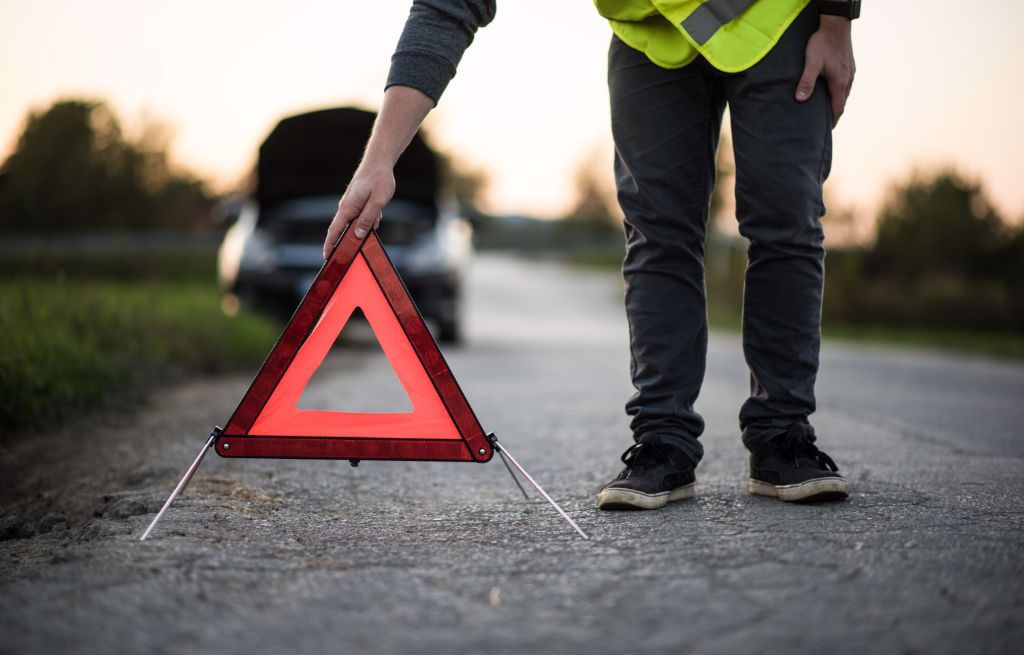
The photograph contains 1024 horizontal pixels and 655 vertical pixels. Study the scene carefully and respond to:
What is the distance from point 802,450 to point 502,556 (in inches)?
36.3

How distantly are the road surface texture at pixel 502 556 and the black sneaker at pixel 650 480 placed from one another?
0.16 ft

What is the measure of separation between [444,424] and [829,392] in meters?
4.13

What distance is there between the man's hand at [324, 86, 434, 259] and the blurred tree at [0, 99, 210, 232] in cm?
496

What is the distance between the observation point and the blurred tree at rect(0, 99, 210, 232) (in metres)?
7.00

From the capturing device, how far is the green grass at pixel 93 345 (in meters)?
4.02

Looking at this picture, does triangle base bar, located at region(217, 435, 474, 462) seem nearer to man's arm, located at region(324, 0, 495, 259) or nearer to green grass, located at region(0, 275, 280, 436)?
man's arm, located at region(324, 0, 495, 259)

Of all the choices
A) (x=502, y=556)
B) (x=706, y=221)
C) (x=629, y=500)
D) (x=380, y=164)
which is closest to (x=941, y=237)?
(x=706, y=221)

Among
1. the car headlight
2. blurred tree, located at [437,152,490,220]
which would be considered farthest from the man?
blurred tree, located at [437,152,490,220]

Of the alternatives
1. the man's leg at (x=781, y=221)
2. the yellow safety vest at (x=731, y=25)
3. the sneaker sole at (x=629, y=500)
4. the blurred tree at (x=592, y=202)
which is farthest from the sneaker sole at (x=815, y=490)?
the blurred tree at (x=592, y=202)

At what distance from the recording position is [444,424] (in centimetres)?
235

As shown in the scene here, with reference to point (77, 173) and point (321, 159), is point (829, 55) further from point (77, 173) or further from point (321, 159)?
point (321, 159)

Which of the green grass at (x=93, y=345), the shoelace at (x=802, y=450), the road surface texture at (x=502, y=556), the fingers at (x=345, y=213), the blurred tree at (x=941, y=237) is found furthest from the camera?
the blurred tree at (x=941, y=237)

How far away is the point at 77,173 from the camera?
8406mm

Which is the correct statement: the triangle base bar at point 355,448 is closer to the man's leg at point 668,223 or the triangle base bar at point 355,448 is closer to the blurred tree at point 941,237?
the man's leg at point 668,223
